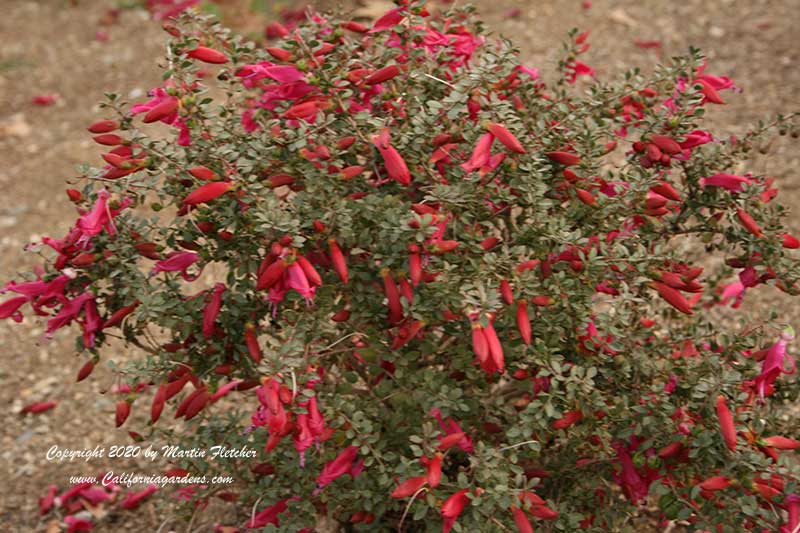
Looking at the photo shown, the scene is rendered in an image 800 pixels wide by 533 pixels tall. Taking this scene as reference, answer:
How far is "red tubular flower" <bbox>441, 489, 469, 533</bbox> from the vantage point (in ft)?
6.23

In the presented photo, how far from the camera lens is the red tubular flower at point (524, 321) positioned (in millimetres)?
1932

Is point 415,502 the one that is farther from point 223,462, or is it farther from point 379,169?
point 379,169

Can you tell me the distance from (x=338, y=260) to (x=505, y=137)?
1.43 ft

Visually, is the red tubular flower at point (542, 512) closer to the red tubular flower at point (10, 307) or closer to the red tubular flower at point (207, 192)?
the red tubular flower at point (207, 192)

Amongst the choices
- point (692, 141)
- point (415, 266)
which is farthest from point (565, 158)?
point (415, 266)

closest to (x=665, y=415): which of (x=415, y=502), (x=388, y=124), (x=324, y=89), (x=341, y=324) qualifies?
(x=415, y=502)

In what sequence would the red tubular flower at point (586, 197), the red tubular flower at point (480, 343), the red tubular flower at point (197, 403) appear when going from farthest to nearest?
the red tubular flower at point (197, 403)
the red tubular flower at point (586, 197)
the red tubular flower at point (480, 343)

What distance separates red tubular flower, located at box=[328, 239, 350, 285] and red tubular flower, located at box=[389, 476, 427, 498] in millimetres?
441

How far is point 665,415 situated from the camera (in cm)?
203

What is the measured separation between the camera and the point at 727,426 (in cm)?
189

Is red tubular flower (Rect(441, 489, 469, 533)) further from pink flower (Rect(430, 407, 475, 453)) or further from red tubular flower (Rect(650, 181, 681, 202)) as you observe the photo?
red tubular flower (Rect(650, 181, 681, 202))

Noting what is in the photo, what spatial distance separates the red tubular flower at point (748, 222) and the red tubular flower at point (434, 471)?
2.87 ft

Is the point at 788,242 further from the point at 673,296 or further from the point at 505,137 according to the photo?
the point at 505,137

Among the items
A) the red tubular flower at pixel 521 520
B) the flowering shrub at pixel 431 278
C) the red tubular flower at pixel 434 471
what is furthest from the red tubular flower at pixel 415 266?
the red tubular flower at pixel 521 520
